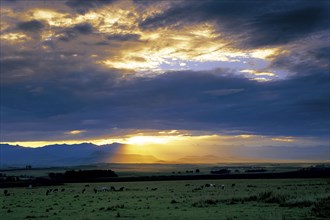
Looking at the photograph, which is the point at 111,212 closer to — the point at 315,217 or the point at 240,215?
the point at 240,215

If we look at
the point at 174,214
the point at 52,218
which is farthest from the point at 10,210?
the point at 174,214

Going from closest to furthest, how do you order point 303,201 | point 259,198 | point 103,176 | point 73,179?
point 303,201
point 259,198
point 73,179
point 103,176

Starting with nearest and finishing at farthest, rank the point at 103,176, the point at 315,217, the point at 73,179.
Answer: the point at 315,217 → the point at 73,179 → the point at 103,176

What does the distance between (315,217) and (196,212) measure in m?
10.4

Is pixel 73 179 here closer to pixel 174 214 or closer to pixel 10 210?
pixel 10 210

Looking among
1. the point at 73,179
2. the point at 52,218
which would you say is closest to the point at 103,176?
the point at 73,179

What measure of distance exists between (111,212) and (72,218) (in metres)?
5.16

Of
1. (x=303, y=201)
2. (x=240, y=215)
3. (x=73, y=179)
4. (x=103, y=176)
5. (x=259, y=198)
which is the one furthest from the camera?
(x=103, y=176)

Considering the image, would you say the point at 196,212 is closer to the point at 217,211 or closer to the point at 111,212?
the point at 217,211

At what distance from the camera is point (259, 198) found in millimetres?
49656

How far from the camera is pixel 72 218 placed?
35.3 meters

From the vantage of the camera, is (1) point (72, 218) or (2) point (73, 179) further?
(2) point (73, 179)

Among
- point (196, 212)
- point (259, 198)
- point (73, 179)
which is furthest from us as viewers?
point (73, 179)

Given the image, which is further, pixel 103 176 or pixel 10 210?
pixel 103 176
